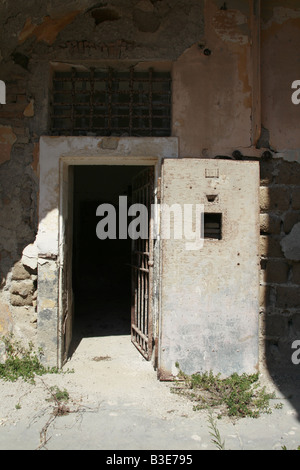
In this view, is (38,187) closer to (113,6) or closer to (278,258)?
(113,6)

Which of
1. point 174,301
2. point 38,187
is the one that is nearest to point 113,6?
point 38,187

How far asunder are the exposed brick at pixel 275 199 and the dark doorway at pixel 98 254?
3.12 m

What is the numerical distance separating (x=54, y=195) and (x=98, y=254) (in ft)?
17.7

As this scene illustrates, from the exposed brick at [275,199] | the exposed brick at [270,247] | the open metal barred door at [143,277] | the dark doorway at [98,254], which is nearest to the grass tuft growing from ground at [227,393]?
the open metal barred door at [143,277]

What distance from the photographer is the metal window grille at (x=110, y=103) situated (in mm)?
Answer: 3943

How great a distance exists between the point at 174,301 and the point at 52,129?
2273 mm

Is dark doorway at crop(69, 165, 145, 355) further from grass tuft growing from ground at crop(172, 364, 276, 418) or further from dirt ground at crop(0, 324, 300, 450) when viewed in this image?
grass tuft growing from ground at crop(172, 364, 276, 418)

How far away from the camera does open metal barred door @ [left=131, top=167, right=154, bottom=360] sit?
13.3 feet

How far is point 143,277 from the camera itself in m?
4.42

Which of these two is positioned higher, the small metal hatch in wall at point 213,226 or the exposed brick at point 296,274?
the small metal hatch in wall at point 213,226

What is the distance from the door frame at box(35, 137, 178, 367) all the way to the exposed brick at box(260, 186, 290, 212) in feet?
3.37

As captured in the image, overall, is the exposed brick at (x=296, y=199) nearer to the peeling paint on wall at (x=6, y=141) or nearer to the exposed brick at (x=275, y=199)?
the exposed brick at (x=275, y=199)

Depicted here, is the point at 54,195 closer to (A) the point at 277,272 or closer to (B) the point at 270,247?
(B) the point at 270,247

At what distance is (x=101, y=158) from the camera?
12.4 ft
